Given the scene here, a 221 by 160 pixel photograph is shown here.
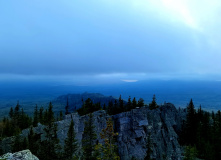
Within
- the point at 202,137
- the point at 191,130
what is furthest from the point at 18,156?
the point at 191,130

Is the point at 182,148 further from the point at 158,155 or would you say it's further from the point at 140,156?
the point at 140,156

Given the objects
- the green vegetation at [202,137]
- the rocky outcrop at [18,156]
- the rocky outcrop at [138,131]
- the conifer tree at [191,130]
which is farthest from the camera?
the conifer tree at [191,130]

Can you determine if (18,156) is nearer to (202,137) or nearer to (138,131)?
(138,131)

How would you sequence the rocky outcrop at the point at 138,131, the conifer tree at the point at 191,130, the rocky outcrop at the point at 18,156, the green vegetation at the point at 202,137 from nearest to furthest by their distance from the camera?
the rocky outcrop at the point at 18,156 → the green vegetation at the point at 202,137 → the rocky outcrop at the point at 138,131 → the conifer tree at the point at 191,130

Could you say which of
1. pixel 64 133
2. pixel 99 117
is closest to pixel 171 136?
pixel 99 117

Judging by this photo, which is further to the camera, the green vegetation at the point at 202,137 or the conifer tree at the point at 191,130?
the conifer tree at the point at 191,130

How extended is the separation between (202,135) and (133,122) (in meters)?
31.9

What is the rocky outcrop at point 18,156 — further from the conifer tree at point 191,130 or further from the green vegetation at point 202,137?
the conifer tree at point 191,130

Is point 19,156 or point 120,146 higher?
point 19,156

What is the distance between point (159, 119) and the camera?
214 ft

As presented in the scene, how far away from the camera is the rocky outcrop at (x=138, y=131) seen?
181 ft

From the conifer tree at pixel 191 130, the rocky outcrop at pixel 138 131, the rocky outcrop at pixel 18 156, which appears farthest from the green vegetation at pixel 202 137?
the rocky outcrop at pixel 18 156

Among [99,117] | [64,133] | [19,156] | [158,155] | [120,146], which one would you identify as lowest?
[158,155]

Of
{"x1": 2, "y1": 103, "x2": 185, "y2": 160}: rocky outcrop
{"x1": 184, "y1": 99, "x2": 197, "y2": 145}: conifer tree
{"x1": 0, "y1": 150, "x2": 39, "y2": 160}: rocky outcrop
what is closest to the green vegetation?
{"x1": 184, "y1": 99, "x2": 197, "y2": 145}: conifer tree
